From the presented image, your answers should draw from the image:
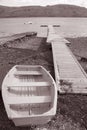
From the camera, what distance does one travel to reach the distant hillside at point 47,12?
539 ft

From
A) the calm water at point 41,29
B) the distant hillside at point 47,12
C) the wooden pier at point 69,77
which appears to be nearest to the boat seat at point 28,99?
the wooden pier at point 69,77

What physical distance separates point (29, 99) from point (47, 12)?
174800 millimetres

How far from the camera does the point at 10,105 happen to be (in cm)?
489

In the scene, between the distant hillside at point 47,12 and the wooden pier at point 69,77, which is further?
the distant hillside at point 47,12

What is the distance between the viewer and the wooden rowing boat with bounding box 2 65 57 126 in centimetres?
426

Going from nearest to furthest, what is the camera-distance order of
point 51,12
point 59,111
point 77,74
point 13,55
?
point 59,111
point 77,74
point 13,55
point 51,12

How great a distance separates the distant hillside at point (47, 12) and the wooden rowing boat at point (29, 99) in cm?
16044

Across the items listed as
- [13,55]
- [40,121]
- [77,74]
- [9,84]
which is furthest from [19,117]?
[13,55]

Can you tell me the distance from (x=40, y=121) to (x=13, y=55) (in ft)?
30.1

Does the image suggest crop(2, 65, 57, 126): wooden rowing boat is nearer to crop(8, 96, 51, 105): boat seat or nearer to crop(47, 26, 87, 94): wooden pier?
crop(8, 96, 51, 105): boat seat

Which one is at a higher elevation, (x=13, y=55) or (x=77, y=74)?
(x=77, y=74)

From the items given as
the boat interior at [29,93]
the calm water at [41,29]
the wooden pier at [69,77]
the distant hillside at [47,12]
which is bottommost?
the distant hillside at [47,12]

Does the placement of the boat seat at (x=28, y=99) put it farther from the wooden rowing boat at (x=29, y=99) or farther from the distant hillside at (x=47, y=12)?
the distant hillside at (x=47, y=12)

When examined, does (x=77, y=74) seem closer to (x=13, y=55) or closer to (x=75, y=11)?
(x=13, y=55)
